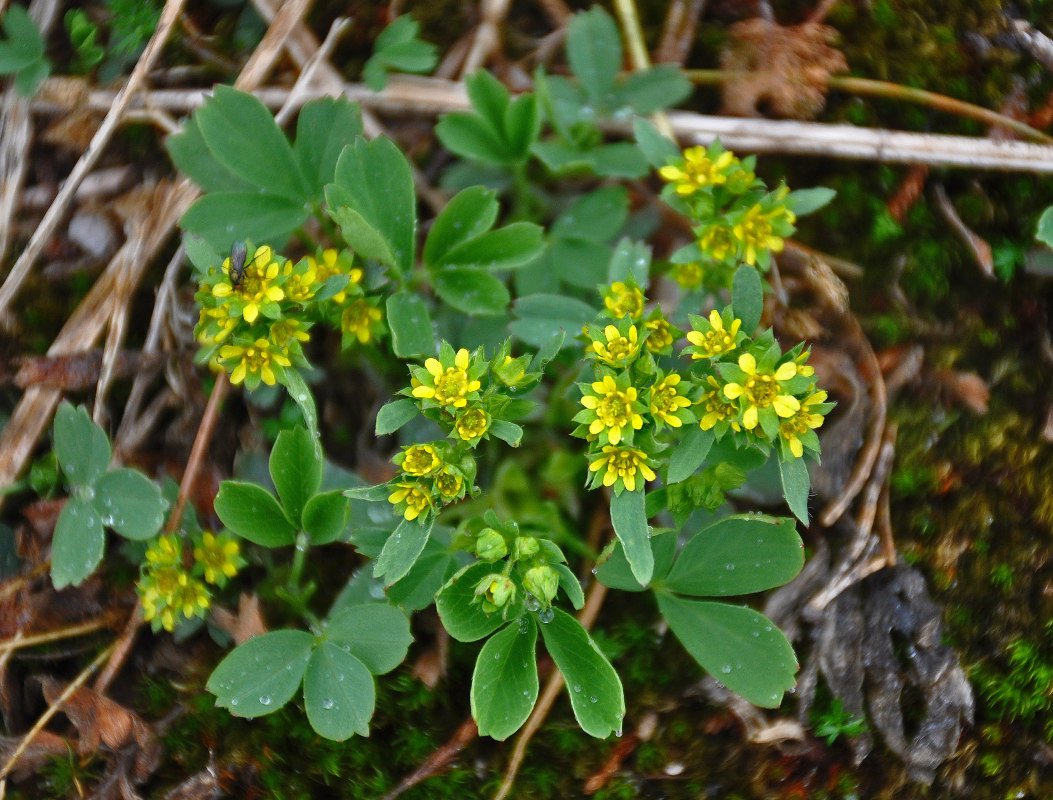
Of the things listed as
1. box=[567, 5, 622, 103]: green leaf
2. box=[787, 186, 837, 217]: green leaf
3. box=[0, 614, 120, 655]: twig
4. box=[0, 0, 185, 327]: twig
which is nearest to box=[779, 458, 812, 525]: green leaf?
box=[787, 186, 837, 217]: green leaf

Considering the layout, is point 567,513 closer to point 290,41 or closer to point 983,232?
point 983,232

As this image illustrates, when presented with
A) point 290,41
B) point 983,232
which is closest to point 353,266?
point 290,41

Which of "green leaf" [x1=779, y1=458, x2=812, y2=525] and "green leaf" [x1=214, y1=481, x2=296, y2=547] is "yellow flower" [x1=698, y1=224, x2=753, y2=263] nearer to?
"green leaf" [x1=779, y1=458, x2=812, y2=525]

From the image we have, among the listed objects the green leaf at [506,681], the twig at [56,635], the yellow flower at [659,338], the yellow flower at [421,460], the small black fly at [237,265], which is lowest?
the twig at [56,635]

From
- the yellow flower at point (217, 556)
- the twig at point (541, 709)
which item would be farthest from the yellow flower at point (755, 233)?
the yellow flower at point (217, 556)

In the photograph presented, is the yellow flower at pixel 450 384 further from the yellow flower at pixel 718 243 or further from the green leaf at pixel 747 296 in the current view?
the yellow flower at pixel 718 243
